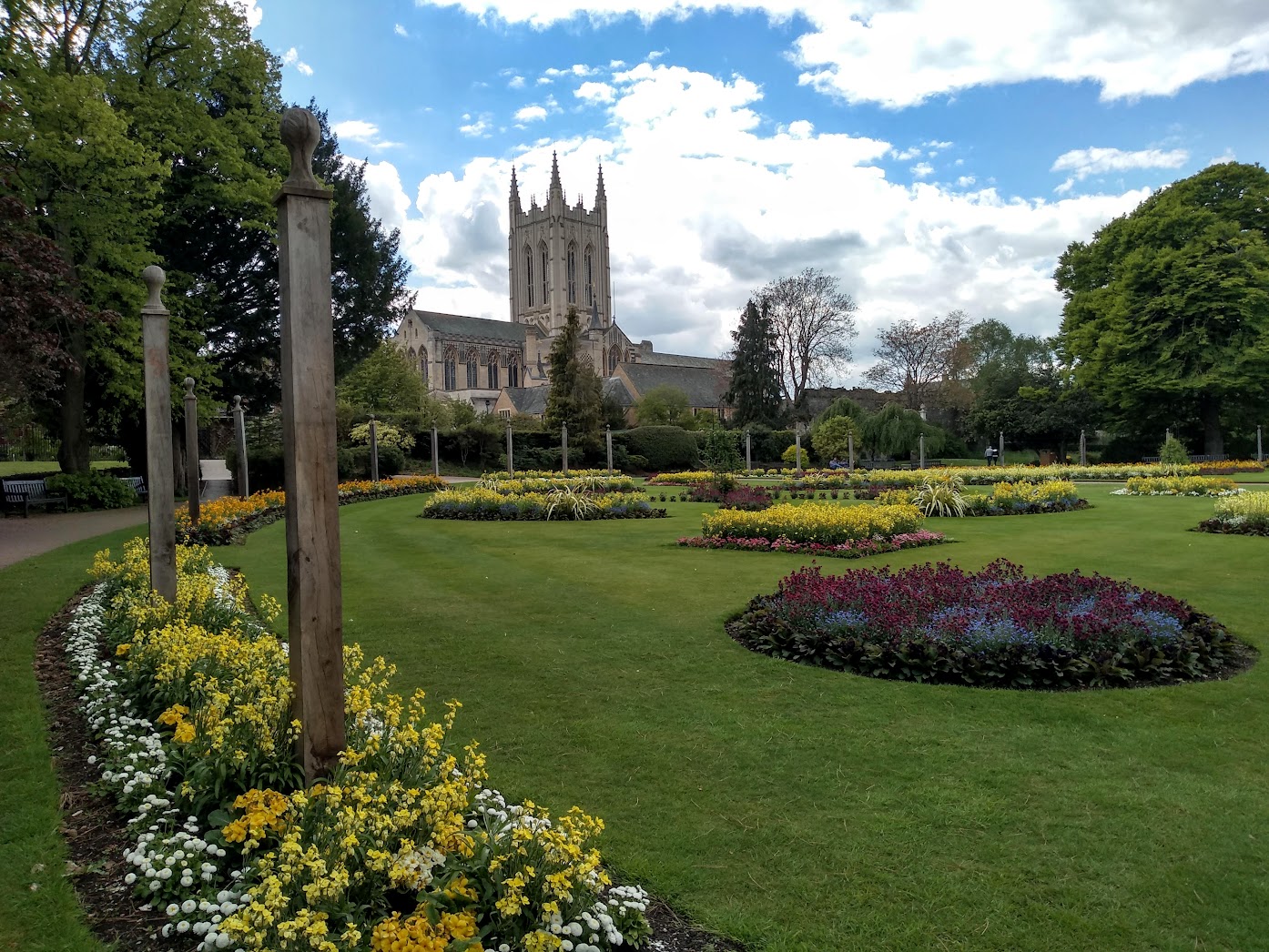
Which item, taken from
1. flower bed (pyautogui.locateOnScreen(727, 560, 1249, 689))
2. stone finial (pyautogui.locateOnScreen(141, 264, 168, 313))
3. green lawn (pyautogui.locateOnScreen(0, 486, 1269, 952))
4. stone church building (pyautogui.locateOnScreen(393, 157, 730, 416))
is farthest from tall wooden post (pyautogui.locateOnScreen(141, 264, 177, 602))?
stone church building (pyautogui.locateOnScreen(393, 157, 730, 416))

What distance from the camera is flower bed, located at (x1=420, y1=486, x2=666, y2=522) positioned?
16141 mm

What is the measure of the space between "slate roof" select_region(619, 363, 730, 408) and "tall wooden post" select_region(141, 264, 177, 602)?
66263mm

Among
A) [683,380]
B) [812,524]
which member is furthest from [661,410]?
[812,524]

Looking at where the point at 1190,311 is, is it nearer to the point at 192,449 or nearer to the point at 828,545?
the point at 828,545

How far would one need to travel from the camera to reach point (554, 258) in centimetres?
10631

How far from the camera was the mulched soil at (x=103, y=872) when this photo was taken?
102 inches

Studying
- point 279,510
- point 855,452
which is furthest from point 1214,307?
point 279,510

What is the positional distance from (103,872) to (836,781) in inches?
115

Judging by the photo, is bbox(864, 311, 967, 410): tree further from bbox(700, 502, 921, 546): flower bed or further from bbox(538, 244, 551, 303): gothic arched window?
bbox(538, 244, 551, 303): gothic arched window

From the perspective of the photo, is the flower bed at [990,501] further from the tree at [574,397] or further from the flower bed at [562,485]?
the tree at [574,397]

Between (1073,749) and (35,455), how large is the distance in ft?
183

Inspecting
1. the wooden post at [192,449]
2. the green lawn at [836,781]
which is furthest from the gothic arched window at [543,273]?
the green lawn at [836,781]

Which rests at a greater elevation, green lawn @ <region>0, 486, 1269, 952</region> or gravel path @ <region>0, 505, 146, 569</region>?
gravel path @ <region>0, 505, 146, 569</region>

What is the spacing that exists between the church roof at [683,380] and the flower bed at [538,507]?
5543 cm
